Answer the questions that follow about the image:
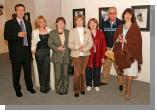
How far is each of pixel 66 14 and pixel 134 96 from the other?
375cm

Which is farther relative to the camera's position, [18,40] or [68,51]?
[68,51]

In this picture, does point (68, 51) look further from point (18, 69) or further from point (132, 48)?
point (132, 48)

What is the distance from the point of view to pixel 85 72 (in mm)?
5141

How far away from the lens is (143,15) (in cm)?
574

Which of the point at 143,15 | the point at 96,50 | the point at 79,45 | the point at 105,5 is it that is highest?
the point at 105,5

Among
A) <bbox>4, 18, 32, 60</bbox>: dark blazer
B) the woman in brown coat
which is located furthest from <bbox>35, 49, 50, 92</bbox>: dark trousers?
the woman in brown coat

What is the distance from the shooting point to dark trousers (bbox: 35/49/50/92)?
196 inches

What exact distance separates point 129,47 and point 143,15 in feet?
5.25

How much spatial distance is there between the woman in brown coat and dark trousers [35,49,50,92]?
50.5 inches

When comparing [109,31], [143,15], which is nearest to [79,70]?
[109,31]

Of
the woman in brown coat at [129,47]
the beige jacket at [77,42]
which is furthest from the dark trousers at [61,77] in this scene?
the woman in brown coat at [129,47]

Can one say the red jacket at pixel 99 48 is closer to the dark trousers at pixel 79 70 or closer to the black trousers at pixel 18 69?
→ the dark trousers at pixel 79 70

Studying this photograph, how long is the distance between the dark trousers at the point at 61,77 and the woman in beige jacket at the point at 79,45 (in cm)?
21

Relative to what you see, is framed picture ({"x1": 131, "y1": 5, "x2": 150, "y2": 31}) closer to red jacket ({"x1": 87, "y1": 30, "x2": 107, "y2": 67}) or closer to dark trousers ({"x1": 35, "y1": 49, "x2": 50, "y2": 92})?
red jacket ({"x1": 87, "y1": 30, "x2": 107, "y2": 67})
